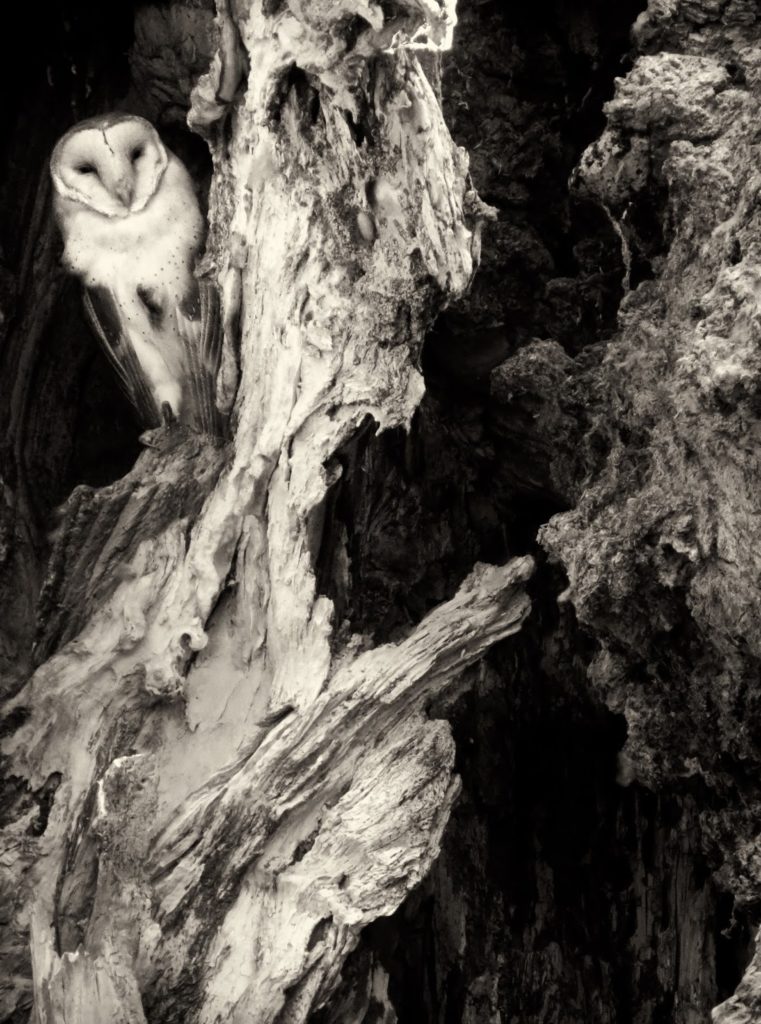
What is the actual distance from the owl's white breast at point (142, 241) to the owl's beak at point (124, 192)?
22 mm

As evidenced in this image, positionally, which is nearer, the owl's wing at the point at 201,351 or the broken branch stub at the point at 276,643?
the broken branch stub at the point at 276,643

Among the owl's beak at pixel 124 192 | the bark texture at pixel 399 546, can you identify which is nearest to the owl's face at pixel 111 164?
the owl's beak at pixel 124 192

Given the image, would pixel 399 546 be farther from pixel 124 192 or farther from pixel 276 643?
pixel 124 192

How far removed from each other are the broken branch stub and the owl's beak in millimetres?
134

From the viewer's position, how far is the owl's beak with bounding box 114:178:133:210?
179 cm

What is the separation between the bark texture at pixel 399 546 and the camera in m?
1.52

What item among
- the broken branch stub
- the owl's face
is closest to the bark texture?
the broken branch stub

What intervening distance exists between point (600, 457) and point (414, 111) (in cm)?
47

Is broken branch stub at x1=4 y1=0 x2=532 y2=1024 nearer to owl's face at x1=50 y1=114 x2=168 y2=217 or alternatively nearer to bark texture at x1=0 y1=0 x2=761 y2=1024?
bark texture at x1=0 y1=0 x2=761 y2=1024

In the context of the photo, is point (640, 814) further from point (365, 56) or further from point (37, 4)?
point (37, 4)

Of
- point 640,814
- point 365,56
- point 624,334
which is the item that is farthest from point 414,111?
point 640,814

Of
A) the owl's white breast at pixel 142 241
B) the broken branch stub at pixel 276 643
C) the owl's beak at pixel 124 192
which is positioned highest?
the owl's beak at pixel 124 192

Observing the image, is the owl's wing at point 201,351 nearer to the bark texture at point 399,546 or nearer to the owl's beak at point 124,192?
the bark texture at point 399,546

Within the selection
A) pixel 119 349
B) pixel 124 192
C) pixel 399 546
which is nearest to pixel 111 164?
pixel 124 192
